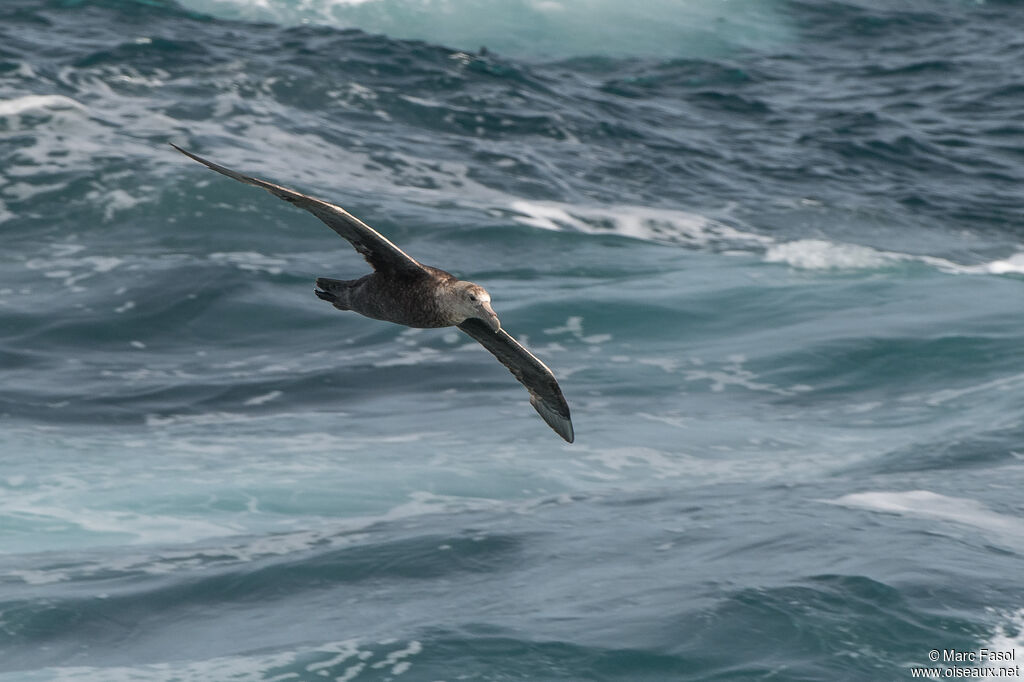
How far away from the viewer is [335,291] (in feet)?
24.0

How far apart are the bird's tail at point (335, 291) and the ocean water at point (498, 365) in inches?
114

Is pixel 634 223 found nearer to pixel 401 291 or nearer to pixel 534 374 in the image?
pixel 534 374

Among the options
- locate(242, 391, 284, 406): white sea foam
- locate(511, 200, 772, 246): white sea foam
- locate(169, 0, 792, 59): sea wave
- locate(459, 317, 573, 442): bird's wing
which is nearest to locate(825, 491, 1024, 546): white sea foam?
A: locate(459, 317, 573, 442): bird's wing

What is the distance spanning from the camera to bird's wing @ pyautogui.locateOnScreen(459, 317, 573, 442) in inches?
306

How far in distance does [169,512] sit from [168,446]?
1.53m

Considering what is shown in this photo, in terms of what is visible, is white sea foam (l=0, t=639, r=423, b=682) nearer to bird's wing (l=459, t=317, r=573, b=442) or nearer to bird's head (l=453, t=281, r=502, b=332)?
bird's wing (l=459, t=317, r=573, b=442)

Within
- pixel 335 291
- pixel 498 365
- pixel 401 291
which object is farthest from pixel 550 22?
pixel 401 291

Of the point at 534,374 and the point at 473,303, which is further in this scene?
the point at 534,374

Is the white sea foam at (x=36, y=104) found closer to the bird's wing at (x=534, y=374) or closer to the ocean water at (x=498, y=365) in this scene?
the ocean water at (x=498, y=365)

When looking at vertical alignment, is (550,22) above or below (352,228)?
below

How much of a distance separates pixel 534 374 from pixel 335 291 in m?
1.35

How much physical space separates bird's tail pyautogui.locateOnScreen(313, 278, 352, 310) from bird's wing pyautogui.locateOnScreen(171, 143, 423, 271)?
228 millimetres

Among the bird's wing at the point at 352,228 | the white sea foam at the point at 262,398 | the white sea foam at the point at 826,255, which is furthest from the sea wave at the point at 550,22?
the bird's wing at the point at 352,228

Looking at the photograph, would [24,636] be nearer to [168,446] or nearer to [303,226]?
[168,446]
